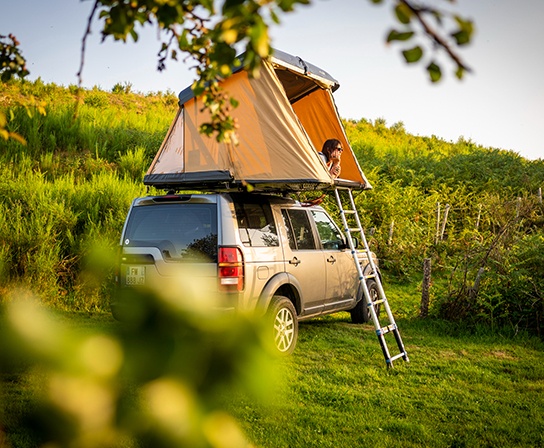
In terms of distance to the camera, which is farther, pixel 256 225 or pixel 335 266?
pixel 335 266

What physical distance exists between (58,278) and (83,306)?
103 centimetres

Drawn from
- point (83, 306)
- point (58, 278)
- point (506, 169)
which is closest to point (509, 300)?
point (83, 306)

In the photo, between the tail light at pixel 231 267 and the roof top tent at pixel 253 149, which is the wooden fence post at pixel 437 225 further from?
the tail light at pixel 231 267

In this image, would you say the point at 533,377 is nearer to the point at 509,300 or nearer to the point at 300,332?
the point at 509,300

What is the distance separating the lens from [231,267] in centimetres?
646

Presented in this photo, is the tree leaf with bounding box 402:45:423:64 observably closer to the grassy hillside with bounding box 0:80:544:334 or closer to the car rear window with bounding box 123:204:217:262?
the grassy hillside with bounding box 0:80:544:334

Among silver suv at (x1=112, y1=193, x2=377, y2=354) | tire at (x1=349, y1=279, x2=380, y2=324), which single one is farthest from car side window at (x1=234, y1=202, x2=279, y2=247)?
tire at (x1=349, y1=279, x2=380, y2=324)

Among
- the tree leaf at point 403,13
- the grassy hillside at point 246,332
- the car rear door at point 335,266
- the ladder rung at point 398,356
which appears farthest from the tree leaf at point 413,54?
the car rear door at point 335,266

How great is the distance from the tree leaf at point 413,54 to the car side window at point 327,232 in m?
6.91

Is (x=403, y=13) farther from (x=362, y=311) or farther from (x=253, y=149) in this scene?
(x=362, y=311)

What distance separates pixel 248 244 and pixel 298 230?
130cm

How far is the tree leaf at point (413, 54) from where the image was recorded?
148cm

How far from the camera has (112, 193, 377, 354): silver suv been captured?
654cm

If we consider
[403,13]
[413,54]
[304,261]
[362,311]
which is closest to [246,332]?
[403,13]
